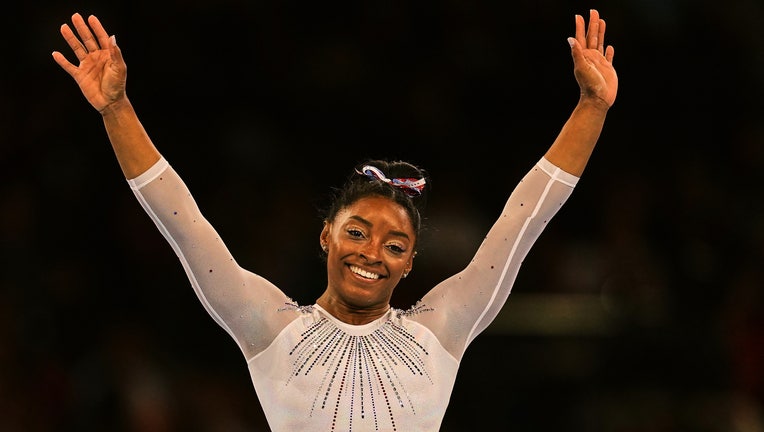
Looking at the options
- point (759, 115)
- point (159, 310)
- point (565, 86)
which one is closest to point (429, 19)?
point (565, 86)

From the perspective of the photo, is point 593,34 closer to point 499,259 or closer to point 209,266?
point 499,259

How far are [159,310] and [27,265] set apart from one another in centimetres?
74

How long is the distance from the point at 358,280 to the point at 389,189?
0.30m

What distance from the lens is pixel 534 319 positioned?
527cm

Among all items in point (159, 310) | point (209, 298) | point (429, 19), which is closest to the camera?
point (209, 298)

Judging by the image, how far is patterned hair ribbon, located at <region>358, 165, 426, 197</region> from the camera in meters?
3.23

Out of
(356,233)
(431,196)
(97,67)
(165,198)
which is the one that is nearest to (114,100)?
(97,67)

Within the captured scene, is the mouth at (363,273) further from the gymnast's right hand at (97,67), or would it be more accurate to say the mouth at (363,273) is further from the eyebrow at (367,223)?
the gymnast's right hand at (97,67)

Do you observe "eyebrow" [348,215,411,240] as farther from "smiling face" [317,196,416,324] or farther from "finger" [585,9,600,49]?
"finger" [585,9,600,49]

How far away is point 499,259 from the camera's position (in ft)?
10.4

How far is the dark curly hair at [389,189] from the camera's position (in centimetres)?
321

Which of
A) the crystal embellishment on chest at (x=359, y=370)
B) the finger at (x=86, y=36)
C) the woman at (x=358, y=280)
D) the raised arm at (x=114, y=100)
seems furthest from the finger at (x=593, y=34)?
Answer: the finger at (x=86, y=36)

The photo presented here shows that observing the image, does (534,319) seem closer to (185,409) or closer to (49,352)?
(185,409)

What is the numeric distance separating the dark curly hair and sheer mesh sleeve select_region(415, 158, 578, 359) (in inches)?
8.9
